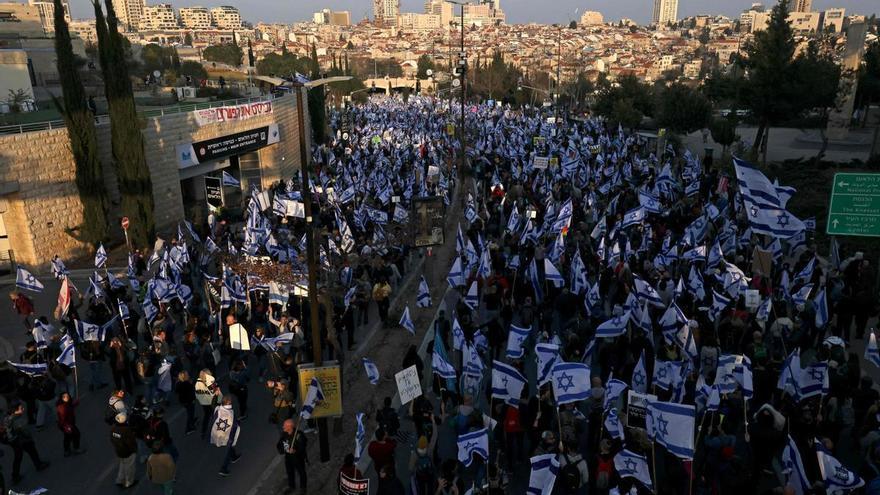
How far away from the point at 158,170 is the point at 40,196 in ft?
16.7

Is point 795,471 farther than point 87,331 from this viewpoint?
No

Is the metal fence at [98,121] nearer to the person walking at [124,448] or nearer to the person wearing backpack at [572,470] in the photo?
the person walking at [124,448]

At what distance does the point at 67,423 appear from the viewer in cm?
948

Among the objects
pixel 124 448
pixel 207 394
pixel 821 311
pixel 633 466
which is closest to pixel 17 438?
pixel 124 448

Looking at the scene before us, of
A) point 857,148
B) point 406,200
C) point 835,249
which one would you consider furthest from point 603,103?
point 835,249

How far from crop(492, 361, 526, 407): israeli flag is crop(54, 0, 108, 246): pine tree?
17.7 metres

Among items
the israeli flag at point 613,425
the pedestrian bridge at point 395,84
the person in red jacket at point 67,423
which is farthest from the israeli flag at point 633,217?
the pedestrian bridge at point 395,84

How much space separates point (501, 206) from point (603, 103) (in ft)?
112

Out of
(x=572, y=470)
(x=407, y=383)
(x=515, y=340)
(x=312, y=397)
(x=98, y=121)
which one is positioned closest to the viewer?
(x=572, y=470)

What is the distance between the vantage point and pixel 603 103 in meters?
51.6

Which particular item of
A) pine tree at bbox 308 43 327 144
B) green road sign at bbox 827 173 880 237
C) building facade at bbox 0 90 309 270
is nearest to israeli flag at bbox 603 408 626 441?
green road sign at bbox 827 173 880 237

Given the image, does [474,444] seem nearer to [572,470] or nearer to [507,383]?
[572,470]

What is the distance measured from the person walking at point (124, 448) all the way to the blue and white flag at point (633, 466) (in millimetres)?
6417

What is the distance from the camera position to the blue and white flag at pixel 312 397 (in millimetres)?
9266
